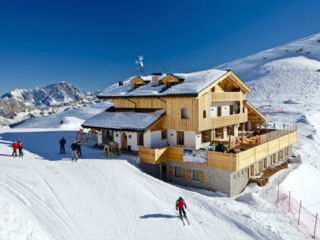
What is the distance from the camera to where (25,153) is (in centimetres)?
2517

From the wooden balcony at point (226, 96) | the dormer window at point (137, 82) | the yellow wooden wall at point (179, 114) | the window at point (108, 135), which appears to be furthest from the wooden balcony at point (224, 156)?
the dormer window at point (137, 82)

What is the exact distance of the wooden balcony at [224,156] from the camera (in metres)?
20.2

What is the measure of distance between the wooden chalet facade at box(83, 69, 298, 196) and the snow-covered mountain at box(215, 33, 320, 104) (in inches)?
2015

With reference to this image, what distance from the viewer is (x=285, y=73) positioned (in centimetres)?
10094

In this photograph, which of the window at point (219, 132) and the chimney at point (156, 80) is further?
the window at point (219, 132)

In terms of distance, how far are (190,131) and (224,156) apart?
471 cm

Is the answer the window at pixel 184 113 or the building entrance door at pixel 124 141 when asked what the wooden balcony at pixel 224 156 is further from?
the building entrance door at pixel 124 141

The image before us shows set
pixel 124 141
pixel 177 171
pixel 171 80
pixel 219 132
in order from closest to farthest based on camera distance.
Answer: pixel 177 171 → pixel 171 80 → pixel 124 141 → pixel 219 132

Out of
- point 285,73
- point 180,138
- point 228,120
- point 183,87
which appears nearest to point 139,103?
point 183,87

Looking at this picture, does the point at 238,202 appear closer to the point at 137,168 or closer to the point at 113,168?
the point at 137,168

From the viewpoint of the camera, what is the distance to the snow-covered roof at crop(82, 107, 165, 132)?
79.4ft

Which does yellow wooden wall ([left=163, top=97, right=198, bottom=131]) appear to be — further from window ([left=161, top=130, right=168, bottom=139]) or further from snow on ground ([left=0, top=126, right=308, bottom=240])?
snow on ground ([left=0, top=126, right=308, bottom=240])

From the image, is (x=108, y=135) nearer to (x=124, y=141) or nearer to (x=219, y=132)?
(x=124, y=141)

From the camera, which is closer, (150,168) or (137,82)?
(150,168)
